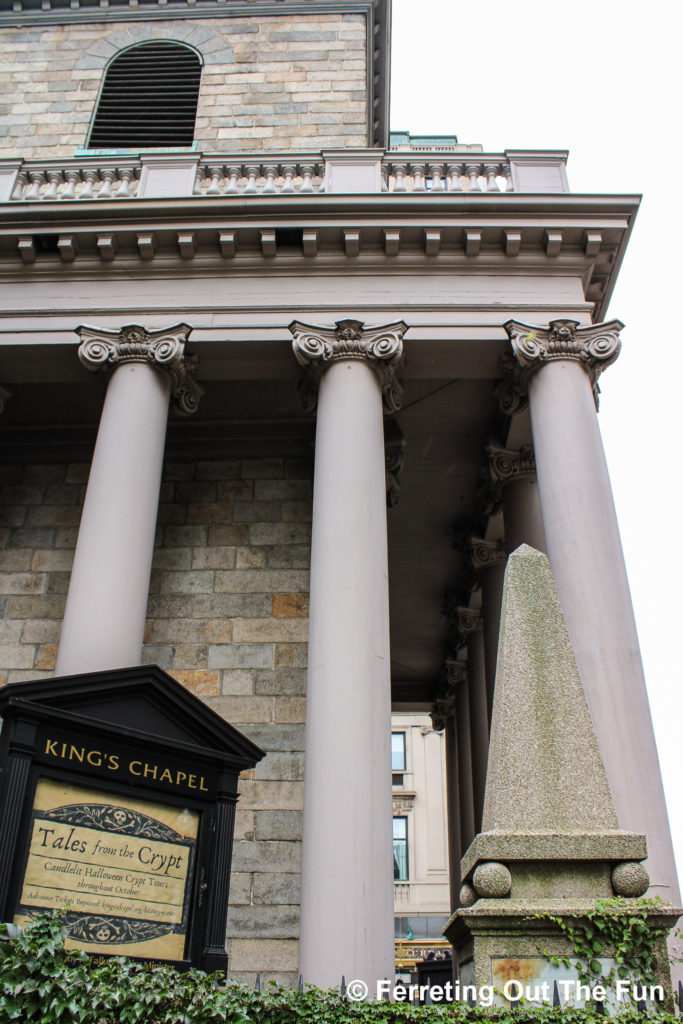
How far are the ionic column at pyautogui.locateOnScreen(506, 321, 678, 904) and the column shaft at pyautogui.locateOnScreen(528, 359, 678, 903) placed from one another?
1 cm

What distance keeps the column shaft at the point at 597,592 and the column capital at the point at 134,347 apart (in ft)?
18.4

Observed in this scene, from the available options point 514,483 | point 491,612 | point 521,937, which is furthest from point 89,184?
point 521,937

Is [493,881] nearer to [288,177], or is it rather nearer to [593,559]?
[593,559]

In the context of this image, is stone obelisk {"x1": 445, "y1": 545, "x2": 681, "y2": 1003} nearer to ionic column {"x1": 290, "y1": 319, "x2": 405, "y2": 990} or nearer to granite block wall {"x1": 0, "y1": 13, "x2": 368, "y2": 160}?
ionic column {"x1": 290, "y1": 319, "x2": 405, "y2": 990}

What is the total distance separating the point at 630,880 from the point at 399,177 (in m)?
13.1

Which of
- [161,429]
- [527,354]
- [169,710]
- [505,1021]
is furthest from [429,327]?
[505,1021]

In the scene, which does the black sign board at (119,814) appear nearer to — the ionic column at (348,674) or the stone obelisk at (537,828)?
the stone obelisk at (537,828)

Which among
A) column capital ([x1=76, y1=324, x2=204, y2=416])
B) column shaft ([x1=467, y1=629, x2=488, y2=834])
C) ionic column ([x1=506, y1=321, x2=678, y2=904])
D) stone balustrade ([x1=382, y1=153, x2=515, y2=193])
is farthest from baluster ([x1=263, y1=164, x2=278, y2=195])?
column shaft ([x1=467, y1=629, x2=488, y2=834])

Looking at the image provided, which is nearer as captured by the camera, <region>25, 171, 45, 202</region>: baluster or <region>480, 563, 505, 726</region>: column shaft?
<region>25, 171, 45, 202</region>: baluster

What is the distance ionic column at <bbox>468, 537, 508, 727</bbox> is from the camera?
17.3 meters

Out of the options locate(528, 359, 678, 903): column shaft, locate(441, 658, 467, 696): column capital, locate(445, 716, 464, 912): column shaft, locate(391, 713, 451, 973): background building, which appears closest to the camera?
locate(528, 359, 678, 903): column shaft

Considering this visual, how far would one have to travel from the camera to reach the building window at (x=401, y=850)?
134ft

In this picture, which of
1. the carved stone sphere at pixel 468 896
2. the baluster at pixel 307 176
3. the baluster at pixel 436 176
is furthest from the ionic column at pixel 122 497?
the carved stone sphere at pixel 468 896

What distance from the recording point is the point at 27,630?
47.2 ft
